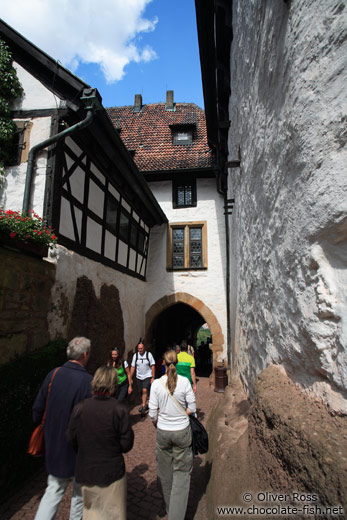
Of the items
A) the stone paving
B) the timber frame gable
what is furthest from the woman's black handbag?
the timber frame gable

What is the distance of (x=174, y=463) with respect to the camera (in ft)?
9.29

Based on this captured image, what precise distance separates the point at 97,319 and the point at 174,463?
3700mm

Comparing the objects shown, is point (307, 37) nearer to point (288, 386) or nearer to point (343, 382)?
point (343, 382)

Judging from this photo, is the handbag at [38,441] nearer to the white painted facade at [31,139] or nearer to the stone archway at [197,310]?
the white painted facade at [31,139]

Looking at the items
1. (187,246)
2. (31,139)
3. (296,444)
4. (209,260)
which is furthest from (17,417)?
(187,246)

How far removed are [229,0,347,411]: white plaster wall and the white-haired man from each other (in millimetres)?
1657

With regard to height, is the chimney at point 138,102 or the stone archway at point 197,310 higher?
the chimney at point 138,102

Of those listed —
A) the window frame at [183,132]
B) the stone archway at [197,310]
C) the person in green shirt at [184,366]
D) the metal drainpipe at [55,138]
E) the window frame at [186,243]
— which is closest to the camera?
the metal drainpipe at [55,138]

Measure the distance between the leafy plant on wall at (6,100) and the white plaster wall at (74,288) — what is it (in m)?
1.80

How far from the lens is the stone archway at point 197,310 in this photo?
33.6 ft

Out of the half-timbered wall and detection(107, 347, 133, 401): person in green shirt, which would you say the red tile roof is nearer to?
the half-timbered wall

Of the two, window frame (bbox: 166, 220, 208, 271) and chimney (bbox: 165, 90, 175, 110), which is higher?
chimney (bbox: 165, 90, 175, 110)

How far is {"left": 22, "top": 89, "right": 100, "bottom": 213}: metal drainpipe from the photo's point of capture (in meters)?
4.83

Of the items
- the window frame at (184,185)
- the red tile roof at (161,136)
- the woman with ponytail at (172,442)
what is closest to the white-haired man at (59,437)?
the woman with ponytail at (172,442)
